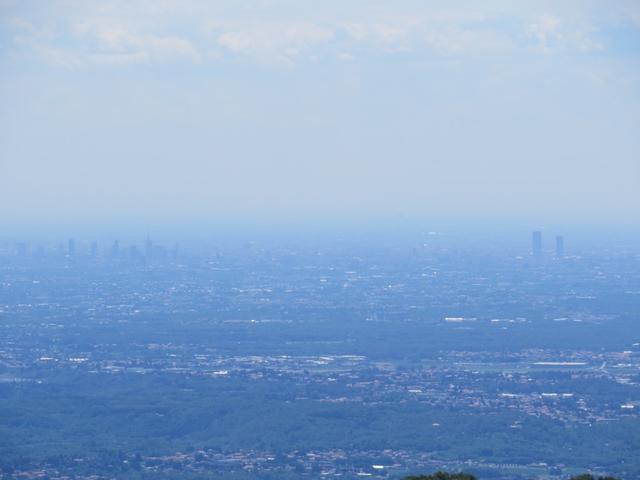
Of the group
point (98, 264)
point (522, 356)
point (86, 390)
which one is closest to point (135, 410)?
point (86, 390)

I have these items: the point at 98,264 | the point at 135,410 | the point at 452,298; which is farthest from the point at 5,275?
the point at 135,410

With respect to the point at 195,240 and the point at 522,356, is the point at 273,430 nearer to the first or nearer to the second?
the point at 522,356

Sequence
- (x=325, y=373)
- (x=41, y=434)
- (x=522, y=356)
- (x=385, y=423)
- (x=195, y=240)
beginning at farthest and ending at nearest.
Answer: (x=195, y=240) < (x=522, y=356) < (x=325, y=373) < (x=385, y=423) < (x=41, y=434)

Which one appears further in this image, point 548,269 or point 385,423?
point 548,269

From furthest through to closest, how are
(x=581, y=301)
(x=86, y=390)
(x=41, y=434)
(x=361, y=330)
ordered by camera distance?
(x=581, y=301) → (x=361, y=330) → (x=86, y=390) → (x=41, y=434)

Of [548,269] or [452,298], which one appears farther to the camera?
[548,269]

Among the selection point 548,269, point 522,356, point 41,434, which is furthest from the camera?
point 548,269

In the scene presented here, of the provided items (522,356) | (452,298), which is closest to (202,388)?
(522,356)

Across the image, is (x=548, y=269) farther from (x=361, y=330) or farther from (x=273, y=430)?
(x=273, y=430)

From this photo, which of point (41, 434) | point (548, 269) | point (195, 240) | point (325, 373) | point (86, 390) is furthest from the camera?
point (195, 240)
